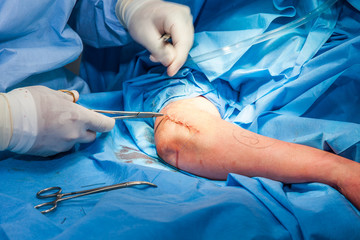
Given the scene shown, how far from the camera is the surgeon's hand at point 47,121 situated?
88 cm

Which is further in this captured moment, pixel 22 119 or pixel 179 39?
pixel 179 39

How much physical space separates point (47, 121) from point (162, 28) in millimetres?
659

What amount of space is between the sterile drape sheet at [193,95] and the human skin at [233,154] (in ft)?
0.16

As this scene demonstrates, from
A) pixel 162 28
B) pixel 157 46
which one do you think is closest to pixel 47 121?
pixel 157 46

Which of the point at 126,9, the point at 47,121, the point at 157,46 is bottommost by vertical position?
the point at 47,121

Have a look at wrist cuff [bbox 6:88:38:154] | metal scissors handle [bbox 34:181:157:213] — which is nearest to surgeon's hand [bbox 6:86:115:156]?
wrist cuff [bbox 6:88:38:154]

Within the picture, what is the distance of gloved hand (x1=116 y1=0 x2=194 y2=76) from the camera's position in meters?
1.18

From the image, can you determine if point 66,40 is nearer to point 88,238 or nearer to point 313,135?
point 88,238

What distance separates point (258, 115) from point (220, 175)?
328 mm

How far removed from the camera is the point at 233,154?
3.08 ft

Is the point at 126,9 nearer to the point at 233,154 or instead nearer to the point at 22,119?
the point at 22,119

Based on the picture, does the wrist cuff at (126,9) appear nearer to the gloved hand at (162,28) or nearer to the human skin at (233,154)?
the gloved hand at (162,28)

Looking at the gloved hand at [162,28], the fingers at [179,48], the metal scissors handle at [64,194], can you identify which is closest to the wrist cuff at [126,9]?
the gloved hand at [162,28]

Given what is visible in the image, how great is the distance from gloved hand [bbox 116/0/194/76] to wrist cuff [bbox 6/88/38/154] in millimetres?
543
